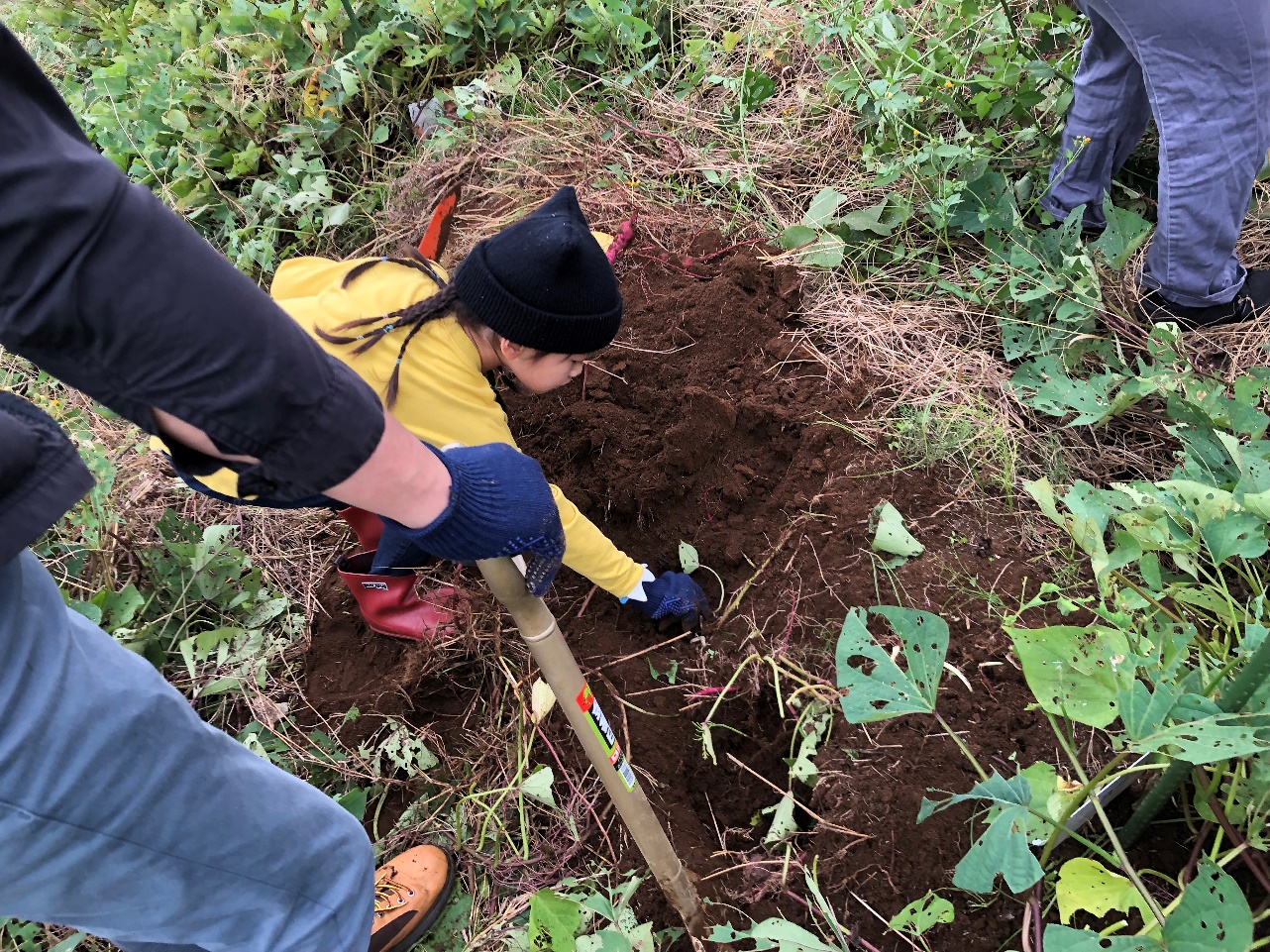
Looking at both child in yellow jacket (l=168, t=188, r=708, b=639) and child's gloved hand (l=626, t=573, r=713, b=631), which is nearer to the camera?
child in yellow jacket (l=168, t=188, r=708, b=639)

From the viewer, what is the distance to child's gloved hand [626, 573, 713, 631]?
6.00ft

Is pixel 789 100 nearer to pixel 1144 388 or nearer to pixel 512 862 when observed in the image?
pixel 1144 388

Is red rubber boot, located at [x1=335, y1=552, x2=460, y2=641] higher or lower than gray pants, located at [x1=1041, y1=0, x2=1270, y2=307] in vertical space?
lower

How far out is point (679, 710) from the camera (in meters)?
1.76

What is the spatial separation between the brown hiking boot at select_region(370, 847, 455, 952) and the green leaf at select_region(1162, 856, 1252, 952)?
122cm

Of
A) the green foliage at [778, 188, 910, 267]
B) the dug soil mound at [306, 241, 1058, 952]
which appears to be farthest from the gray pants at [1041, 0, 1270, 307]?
the dug soil mound at [306, 241, 1058, 952]

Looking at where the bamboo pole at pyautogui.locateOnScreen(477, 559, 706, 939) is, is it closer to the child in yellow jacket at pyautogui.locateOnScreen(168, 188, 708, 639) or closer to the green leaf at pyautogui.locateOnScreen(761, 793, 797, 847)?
the green leaf at pyautogui.locateOnScreen(761, 793, 797, 847)

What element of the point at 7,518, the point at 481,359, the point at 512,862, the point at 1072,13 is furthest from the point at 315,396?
the point at 1072,13

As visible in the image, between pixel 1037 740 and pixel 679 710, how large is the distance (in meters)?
0.69

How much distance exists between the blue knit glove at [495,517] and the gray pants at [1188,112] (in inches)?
69.6

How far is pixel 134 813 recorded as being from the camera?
925mm

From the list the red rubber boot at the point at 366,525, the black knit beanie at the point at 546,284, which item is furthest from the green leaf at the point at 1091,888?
the red rubber boot at the point at 366,525

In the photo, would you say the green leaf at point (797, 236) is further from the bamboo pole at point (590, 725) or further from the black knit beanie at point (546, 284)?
the bamboo pole at point (590, 725)

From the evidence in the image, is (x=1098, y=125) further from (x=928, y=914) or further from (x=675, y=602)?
(x=928, y=914)
